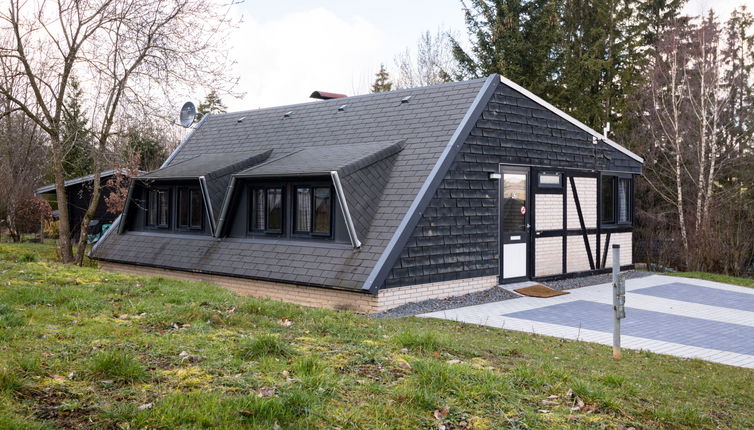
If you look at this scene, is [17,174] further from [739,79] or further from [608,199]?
[739,79]

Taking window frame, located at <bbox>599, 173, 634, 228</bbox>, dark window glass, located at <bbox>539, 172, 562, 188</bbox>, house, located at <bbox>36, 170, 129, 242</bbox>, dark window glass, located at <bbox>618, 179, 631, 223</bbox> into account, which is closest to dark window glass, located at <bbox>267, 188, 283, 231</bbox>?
dark window glass, located at <bbox>539, 172, 562, 188</bbox>

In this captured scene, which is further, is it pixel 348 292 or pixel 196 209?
pixel 196 209

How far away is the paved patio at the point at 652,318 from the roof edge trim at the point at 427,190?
1.13 meters

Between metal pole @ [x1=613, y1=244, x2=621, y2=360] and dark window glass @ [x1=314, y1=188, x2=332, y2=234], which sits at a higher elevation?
dark window glass @ [x1=314, y1=188, x2=332, y2=234]

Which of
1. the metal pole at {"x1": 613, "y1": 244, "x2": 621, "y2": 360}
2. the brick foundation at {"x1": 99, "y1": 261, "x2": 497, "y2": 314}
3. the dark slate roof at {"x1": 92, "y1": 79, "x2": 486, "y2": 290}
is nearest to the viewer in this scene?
the metal pole at {"x1": 613, "y1": 244, "x2": 621, "y2": 360}

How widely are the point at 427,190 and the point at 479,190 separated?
1782 millimetres

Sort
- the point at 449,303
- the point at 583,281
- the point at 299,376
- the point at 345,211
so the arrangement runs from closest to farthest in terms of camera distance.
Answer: the point at 299,376 → the point at 345,211 → the point at 449,303 → the point at 583,281

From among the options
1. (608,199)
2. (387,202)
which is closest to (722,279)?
(608,199)

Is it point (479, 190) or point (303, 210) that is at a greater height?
point (479, 190)

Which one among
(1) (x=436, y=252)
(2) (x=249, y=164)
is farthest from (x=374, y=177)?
(2) (x=249, y=164)

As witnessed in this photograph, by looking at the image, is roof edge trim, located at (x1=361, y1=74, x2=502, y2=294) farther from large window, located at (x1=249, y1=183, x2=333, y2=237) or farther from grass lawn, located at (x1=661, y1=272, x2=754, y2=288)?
grass lawn, located at (x1=661, y1=272, x2=754, y2=288)

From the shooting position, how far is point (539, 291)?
A: 13.4m

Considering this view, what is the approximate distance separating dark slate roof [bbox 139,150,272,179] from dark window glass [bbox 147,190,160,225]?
63 centimetres

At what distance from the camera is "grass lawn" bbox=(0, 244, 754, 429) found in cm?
402
